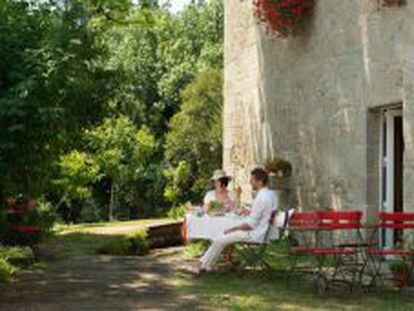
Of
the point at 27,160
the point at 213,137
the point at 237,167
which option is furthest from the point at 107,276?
the point at 213,137

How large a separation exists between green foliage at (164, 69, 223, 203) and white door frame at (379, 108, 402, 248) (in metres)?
15.6

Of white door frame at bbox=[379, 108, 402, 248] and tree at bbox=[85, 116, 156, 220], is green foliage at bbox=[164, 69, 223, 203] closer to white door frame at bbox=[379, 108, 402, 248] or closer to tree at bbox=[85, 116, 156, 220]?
tree at bbox=[85, 116, 156, 220]

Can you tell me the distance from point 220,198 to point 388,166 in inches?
93.5

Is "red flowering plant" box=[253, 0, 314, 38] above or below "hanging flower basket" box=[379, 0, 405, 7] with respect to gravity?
above

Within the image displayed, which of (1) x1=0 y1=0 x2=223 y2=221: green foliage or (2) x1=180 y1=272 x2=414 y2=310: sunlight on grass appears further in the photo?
(1) x1=0 y1=0 x2=223 y2=221: green foliage

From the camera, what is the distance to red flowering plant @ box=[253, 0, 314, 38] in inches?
513

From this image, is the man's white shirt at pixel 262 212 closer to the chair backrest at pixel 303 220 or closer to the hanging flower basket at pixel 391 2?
the chair backrest at pixel 303 220

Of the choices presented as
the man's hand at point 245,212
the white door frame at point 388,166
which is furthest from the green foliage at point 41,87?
the white door frame at point 388,166

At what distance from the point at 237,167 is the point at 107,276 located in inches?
267

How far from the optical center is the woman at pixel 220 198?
36.3ft

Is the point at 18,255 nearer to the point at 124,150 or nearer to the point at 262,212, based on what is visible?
the point at 262,212

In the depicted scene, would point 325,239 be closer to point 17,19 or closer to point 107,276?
point 107,276

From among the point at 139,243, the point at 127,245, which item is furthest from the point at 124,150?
the point at 127,245

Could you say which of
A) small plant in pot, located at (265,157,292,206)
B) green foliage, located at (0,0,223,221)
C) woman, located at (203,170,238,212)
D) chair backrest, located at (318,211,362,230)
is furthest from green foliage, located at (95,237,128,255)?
chair backrest, located at (318,211,362,230)
